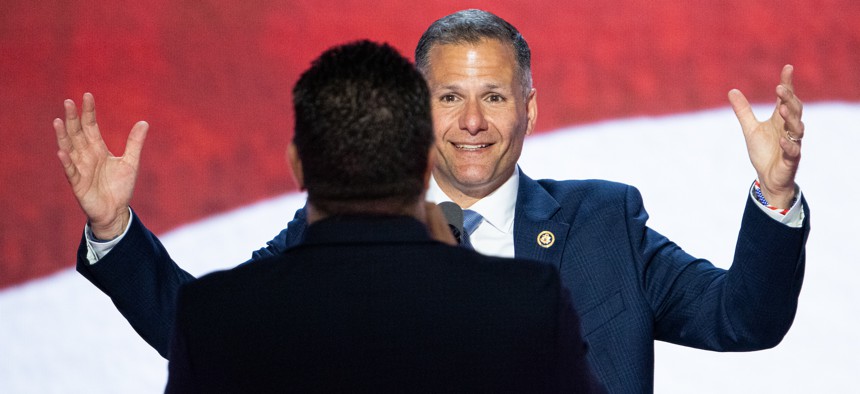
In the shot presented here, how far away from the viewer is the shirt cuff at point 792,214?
1.51m

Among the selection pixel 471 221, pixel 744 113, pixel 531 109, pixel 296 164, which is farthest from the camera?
pixel 531 109

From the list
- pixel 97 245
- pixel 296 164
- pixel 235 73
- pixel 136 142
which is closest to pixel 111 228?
pixel 97 245

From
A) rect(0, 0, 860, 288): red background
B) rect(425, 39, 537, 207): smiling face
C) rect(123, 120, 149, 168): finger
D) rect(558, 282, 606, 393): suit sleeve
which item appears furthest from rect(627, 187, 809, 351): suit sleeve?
rect(0, 0, 860, 288): red background

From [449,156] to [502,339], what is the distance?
95 cm

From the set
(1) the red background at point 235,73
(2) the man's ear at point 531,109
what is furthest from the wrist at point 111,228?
(1) the red background at point 235,73

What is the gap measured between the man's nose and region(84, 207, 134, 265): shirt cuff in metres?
0.60

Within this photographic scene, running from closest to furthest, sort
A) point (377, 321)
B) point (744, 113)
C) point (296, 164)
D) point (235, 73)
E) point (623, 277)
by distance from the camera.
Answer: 1. point (377, 321)
2. point (296, 164)
3. point (744, 113)
4. point (623, 277)
5. point (235, 73)

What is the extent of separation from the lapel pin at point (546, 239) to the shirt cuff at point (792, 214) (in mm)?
364

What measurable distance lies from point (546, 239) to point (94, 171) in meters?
0.72

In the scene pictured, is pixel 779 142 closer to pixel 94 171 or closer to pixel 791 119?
pixel 791 119

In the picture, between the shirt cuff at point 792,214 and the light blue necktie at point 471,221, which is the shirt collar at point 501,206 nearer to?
the light blue necktie at point 471,221

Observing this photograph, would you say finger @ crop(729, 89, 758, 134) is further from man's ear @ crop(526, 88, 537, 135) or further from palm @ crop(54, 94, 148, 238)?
→ palm @ crop(54, 94, 148, 238)

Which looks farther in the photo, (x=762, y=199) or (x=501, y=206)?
(x=501, y=206)

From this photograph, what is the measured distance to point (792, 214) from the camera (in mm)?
1519
